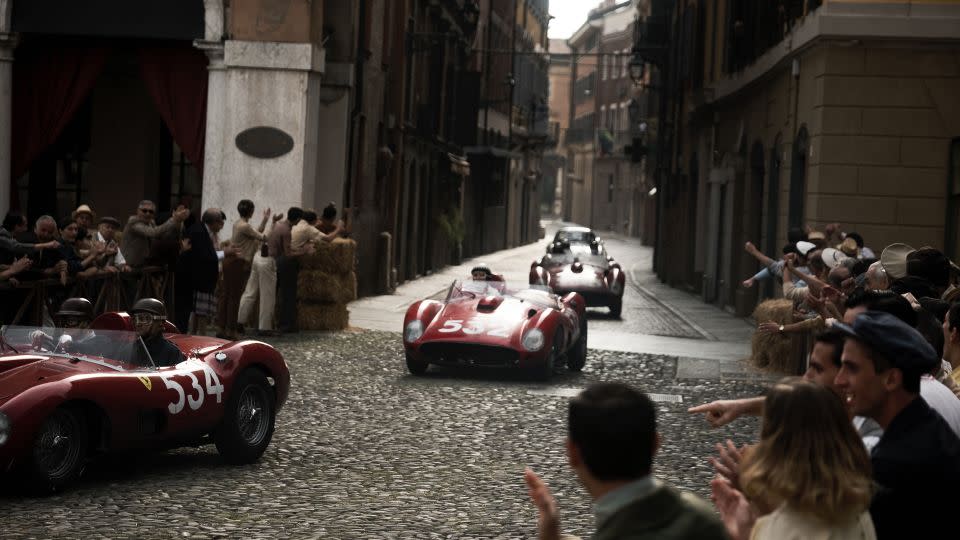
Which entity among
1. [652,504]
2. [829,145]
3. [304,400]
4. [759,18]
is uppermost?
[759,18]

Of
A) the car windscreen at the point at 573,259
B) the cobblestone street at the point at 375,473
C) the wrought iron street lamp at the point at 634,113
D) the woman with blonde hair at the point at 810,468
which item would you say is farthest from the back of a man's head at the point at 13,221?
the wrought iron street lamp at the point at 634,113

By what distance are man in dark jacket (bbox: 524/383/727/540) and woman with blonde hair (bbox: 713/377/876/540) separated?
51cm

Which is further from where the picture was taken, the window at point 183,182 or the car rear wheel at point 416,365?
the window at point 183,182

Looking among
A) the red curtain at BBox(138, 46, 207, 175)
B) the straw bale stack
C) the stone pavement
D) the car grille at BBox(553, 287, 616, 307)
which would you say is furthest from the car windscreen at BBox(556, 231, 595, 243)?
the straw bale stack

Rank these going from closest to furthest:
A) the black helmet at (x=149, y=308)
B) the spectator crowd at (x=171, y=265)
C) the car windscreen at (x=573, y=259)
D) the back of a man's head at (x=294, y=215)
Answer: the black helmet at (x=149, y=308) → the spectator crowd at (x=171, y=265) → the back of a man's head at (x=294, y=215) → the car windscreen at (x=573, y=259)

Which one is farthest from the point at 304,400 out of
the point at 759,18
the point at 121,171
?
A: the point at 759,18

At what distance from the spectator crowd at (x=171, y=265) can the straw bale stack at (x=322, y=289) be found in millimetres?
244

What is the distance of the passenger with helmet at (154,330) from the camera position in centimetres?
1010

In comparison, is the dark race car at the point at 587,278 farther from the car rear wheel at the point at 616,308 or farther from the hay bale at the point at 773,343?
the hay bale at the point at 773,343

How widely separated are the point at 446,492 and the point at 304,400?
179 inches

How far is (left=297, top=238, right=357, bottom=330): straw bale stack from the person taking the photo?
69.6ft

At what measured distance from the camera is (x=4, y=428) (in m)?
8.64

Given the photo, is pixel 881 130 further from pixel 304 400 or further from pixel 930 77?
pixel 304 400

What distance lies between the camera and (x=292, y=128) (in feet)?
77.0
